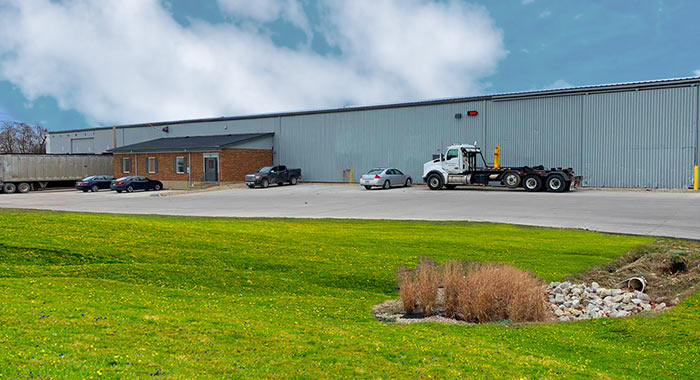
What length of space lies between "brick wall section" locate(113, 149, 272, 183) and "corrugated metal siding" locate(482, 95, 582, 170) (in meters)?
21.3

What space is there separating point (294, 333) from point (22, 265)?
681 cm

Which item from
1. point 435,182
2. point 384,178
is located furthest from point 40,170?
point 435,182

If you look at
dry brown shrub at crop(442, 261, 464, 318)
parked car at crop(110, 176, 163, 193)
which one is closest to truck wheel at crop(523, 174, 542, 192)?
dry brown shrub at crop(442, 261, 464, 318)

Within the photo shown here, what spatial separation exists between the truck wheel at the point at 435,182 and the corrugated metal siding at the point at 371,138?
6073 millimetres

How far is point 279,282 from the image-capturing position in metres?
11.4

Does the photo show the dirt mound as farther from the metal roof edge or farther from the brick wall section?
the brick wall section

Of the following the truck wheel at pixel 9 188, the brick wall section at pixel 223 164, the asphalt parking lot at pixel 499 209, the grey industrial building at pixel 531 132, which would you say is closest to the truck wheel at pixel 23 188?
the truck wheel at pixel 9 188

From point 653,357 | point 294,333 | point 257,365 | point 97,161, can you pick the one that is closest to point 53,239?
point 294,333

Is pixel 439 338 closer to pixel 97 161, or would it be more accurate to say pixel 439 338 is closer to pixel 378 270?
pixel 378 270

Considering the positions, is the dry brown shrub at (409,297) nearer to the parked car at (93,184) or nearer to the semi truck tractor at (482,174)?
the semi truck tractor at (482,174)

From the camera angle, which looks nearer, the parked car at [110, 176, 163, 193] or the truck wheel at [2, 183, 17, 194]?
the parked car at [110, 176, 163, 193]

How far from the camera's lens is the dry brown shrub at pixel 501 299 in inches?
378

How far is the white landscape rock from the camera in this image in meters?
10.3

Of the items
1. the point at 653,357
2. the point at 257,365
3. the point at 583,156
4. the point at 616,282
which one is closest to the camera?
the point at 257,365
